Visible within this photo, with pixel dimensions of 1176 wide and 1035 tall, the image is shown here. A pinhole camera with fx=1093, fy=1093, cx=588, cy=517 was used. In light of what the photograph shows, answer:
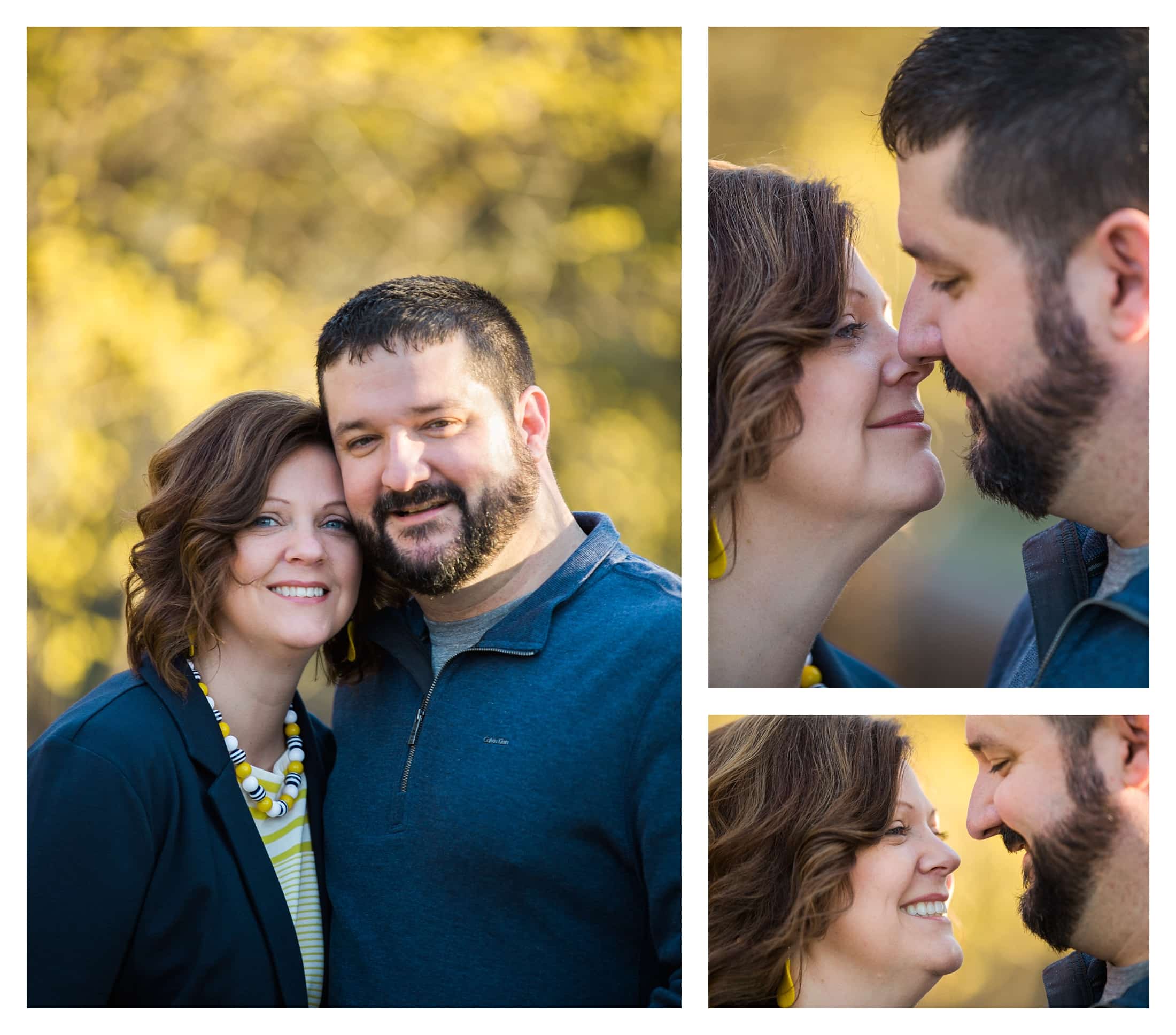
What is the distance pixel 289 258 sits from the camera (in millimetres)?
3404

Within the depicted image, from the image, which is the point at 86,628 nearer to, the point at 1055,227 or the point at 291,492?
the point at 291,492

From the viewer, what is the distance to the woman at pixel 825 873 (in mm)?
1941

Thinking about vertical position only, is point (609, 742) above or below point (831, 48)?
below

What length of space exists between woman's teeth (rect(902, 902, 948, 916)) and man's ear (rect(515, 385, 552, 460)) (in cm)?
108

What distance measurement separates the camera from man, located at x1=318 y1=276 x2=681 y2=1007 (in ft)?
6.34

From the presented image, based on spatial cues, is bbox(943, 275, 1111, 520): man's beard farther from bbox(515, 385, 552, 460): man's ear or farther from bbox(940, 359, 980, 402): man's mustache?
bbox(515, 385, 552, 460): man's ear

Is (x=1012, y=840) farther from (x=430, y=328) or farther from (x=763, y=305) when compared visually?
(x=430, y=328)

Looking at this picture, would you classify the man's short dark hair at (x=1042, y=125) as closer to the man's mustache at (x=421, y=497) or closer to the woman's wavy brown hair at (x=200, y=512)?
the man's mustache at (x=421, y=497)

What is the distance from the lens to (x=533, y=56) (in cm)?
289

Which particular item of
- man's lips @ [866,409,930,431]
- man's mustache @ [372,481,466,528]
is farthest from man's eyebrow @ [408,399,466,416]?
man's lips @ [866,409,930,431]

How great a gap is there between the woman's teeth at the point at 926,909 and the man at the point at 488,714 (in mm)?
426

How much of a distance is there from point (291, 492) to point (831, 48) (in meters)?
1.35

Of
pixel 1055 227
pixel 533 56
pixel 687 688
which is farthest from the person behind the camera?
pixel 533 56
